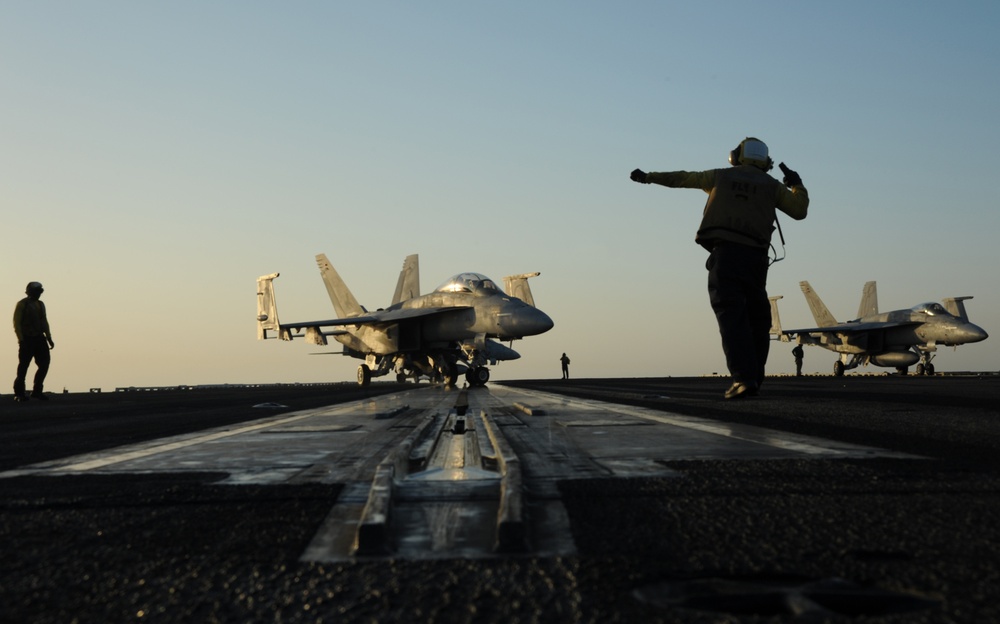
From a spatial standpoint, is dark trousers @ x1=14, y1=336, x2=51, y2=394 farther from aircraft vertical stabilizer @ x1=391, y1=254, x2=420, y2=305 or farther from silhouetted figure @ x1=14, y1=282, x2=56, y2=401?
aircraft vertical stabilizer @ x1=391, y1=254, x2=420, y2=305

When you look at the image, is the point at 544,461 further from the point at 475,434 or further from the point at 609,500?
the point at 475,434

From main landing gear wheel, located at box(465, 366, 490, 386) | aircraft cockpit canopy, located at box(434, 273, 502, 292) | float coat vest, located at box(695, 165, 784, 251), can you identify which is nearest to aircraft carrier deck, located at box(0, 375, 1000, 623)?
float coat vest, located at box(695, 165, 784, 251)

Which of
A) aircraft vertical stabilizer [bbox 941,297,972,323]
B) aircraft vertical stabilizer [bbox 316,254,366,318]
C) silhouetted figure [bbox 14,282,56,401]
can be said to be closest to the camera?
silhouetted figure [bbox 14,282,56,401]

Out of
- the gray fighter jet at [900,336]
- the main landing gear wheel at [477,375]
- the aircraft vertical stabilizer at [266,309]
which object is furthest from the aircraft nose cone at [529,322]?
the gray fighter jet at [900,336]

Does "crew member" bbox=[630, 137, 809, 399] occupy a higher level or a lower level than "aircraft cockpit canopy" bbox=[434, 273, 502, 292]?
lower

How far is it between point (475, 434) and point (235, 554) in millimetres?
3346

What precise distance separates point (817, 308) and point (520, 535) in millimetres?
56952

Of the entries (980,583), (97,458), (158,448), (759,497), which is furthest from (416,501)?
(158,448)

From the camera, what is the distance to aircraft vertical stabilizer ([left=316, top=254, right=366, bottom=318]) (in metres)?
40.0

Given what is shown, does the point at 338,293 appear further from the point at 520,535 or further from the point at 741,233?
the point at 520,535

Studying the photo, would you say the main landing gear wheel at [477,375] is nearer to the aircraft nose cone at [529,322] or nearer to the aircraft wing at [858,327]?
the aircraft nose cone at [529,322]

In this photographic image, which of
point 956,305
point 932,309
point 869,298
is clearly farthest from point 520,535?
point 869,298

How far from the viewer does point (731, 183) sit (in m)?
7.88

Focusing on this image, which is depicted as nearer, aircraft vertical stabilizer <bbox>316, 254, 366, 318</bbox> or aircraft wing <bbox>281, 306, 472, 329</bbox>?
aircraft wing <bbox>281, 306, 472, 329</bbox>
